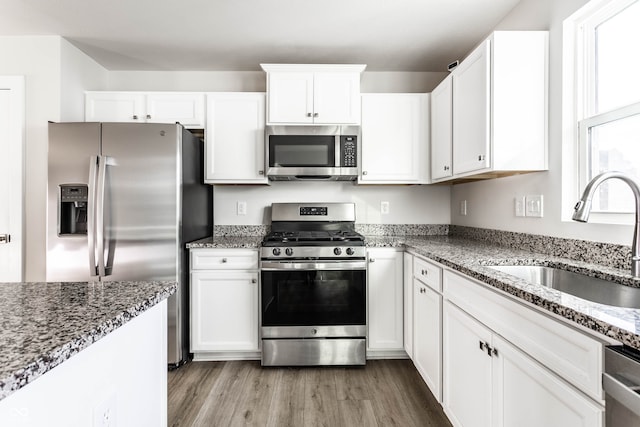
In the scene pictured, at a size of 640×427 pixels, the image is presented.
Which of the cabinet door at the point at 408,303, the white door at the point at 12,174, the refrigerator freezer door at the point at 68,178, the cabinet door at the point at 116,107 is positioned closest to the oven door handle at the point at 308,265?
the cabinet door at the point at 408,303

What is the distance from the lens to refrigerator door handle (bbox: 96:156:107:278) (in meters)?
2.09

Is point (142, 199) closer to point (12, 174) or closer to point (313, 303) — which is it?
point (12, 174)

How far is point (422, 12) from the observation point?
85.1 inches

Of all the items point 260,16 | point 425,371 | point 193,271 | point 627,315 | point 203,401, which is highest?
point 260,16

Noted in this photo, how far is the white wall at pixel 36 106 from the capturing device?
248 centimetres

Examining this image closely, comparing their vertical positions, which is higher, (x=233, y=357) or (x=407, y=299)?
(x=407, y=299)

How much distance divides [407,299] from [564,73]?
159 centimetres

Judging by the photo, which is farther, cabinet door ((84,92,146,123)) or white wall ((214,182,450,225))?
white wall ((214,182,450,225))

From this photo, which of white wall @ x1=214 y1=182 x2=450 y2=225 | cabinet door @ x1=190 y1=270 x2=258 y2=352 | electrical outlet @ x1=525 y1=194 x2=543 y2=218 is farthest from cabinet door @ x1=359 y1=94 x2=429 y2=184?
cabinet door @ x1=190 y1=270 x2=258 y2=352

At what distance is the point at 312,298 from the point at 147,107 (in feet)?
6.52

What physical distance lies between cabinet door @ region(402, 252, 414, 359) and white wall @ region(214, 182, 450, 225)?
2.38 ft

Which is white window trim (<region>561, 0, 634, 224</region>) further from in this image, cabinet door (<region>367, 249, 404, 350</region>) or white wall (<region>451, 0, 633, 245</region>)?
cabinet door (<region>367, 249, 404, 350</region>)

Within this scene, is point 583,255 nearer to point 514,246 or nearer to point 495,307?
point 514,246

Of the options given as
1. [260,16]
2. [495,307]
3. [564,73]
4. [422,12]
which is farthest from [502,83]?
[260,16]
